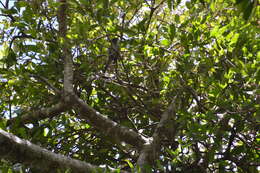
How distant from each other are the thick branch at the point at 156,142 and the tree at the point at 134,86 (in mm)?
10

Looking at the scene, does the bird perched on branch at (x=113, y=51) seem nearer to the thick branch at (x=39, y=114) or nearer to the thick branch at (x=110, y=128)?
the thick branch at (x=110, y=128)

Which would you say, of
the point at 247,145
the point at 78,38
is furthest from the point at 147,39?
the point at 247,145

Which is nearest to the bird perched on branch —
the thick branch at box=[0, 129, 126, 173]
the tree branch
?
the tree branch

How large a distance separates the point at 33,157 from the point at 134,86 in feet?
4.91

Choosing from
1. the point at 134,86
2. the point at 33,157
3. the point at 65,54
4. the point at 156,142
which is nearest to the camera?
the point at 33,157

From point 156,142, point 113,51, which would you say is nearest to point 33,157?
point 156,142

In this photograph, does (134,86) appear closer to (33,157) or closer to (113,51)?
(113,51)

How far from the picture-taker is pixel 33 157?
2289mm

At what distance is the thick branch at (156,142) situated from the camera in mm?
2822

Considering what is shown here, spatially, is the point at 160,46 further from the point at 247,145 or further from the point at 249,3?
the point at 249,3

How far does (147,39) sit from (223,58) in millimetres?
742

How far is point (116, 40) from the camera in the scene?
3.13 m

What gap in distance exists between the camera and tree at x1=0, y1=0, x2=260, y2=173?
2.57 m

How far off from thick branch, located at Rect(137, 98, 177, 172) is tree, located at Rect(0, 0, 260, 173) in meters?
0.01
